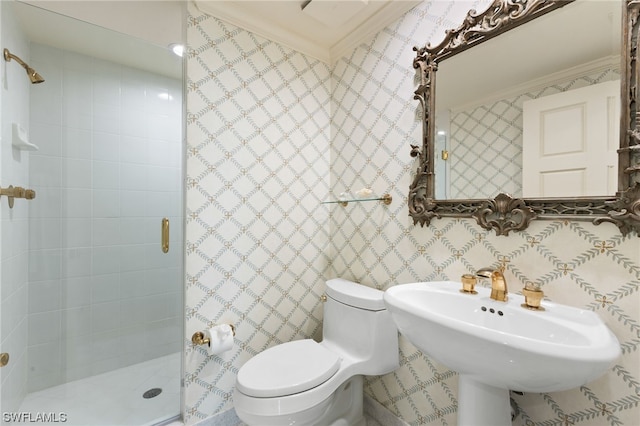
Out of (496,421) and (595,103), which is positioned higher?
(595,103)

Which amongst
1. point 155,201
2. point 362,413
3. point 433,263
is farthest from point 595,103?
point 155,201

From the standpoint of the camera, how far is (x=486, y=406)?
0.88 meters

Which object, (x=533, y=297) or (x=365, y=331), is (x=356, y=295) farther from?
(x=533, y=297)

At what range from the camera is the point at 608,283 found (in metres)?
0.84

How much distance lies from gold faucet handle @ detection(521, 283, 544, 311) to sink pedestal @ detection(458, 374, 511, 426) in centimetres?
28

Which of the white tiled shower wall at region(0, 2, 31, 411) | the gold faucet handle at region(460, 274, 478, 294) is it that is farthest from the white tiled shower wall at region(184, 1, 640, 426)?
the white tiled shower wall at region(0, 2, 31, 411)

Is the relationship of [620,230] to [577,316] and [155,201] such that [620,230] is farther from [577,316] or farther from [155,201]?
[155,201]

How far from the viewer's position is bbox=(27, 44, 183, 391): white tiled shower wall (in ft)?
4.74

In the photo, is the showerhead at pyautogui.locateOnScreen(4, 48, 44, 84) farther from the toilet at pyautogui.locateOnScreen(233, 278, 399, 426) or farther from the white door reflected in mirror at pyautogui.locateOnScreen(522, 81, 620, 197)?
the white door reflected in mirror at pyautogui.locateOnScreen(522, 81, 620, 197)

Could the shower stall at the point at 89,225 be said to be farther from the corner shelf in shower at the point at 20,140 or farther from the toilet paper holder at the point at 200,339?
the toilet paper holder at the point at 200,339

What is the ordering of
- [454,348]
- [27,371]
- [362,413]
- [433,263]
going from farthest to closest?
[362,413]
[27,371]
[433,263]
[454,348]

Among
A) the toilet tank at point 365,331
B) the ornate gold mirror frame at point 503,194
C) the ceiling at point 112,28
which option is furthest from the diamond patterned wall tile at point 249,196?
the ornate gold mirror frame at point 503,194

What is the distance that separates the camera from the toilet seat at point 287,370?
1087mm

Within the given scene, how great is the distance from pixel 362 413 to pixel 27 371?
1.73m
